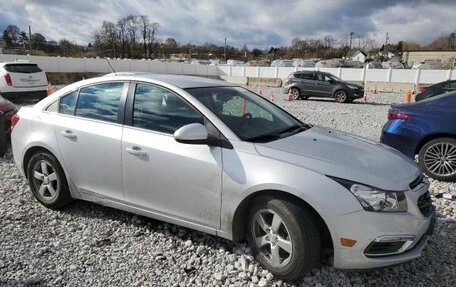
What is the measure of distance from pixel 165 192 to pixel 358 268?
5.70 ft

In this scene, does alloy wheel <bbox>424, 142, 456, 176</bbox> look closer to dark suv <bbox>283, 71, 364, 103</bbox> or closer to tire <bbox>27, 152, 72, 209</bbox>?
tire <bbox>27, 152, 72, 209</bbox>

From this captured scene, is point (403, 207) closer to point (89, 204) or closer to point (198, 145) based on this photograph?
point (198, 145)

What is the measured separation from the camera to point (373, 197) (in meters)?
2.91

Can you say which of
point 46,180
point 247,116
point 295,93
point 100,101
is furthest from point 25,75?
point 247,116

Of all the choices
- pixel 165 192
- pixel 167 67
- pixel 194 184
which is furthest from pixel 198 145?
pixel 167 67

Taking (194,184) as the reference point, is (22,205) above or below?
below

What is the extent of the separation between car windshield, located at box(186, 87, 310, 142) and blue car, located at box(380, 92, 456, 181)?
2.49 metres

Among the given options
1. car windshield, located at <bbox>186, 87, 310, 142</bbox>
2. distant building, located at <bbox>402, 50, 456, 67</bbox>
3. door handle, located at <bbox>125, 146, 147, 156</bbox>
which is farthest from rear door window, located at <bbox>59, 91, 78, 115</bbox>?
distant building, located at <bbox>402, 50, 456, 67</bbox>

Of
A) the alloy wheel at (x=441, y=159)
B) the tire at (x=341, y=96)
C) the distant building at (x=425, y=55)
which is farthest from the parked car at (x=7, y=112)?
the distant building at (x=425, y=55)

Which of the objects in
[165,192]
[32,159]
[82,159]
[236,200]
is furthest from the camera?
[32,159]

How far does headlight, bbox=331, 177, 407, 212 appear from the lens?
289 centimetres

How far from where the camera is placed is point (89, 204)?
15.6ft

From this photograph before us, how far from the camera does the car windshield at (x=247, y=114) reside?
11.8ft

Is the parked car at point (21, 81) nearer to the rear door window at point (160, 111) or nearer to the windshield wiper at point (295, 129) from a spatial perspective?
the rear door window at point (160, 111)
